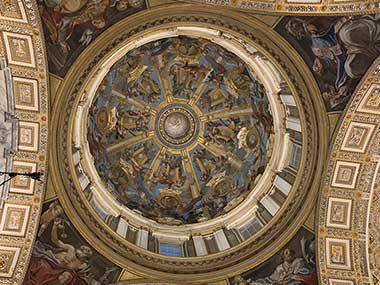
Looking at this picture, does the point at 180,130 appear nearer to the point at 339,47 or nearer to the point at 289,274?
the point at 289,274

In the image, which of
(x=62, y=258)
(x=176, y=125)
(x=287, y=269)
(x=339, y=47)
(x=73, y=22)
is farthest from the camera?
(x=176, y=125)

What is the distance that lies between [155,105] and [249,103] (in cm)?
376

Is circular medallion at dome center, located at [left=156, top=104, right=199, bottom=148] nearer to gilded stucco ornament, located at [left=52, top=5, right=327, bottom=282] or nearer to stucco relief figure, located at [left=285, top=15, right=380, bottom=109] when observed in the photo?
gilded stucco ornament, located at [left=52, top=5, right=327, bottom=282]

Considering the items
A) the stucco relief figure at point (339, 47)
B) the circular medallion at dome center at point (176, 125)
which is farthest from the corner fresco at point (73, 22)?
the circular medallion at dome center at point (176, 125)

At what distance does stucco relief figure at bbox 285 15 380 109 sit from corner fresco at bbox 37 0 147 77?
463 cm

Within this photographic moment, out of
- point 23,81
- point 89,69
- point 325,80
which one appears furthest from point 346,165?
point 23,81

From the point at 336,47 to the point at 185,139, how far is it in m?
8.49

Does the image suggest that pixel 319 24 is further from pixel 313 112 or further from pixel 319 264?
pixel 319 264

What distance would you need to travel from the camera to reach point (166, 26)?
17484 mm

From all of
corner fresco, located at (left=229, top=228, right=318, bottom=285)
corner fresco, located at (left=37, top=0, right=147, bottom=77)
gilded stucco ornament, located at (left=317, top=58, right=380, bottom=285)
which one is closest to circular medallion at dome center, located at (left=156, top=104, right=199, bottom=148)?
corner fresco, located at (left=229, top=228, right=318, bottom=285)

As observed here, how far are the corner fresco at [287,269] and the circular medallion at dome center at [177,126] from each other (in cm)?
677

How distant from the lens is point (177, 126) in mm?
24125

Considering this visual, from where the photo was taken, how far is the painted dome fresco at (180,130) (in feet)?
69.8

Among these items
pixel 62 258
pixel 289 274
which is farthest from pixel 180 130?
pixel 62 258
